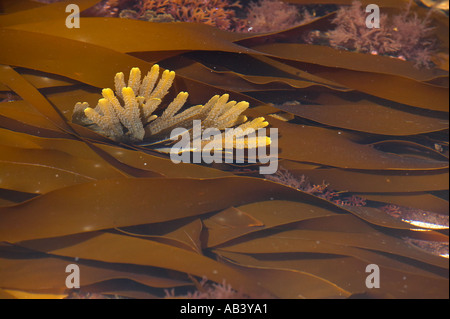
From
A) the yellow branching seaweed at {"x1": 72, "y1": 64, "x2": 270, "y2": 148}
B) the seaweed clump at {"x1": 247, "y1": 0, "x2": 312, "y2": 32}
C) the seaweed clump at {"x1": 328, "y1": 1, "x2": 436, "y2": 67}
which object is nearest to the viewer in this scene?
the yellow branching seaweed at {"x1": 72, "y1": 64, "x2": 270, "y2": 148}

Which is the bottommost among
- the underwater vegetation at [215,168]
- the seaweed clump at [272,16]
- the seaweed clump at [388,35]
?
the underwater vegetation at [215,168]

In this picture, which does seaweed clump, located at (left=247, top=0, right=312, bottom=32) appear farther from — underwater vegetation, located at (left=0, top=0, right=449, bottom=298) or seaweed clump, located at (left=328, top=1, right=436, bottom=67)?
seaweed clump, located at (left=328, top=1, right=436, bottom=67)

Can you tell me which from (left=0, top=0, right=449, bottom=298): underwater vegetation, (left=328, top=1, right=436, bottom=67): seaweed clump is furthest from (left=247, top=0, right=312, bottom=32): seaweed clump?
(left=328, top=1, right=436, bottom=67): seaweed clump

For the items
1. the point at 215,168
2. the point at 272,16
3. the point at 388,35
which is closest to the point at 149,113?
the point at 215,168

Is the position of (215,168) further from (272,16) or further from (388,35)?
(388,35)

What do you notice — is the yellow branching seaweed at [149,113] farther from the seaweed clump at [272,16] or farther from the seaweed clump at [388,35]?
the seaweed clump at [388,35]

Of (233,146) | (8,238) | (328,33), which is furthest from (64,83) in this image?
(328,33)

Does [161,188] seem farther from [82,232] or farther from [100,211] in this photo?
[82,232]

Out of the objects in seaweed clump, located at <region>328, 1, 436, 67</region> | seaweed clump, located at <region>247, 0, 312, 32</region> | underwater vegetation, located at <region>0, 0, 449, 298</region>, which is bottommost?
underwater vegetation, located at <region>0, 0, 449, 298</region>

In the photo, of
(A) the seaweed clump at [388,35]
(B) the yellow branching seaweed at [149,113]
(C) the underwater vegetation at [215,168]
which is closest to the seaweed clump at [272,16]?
(C) the underwater vegetation at [215,168]
